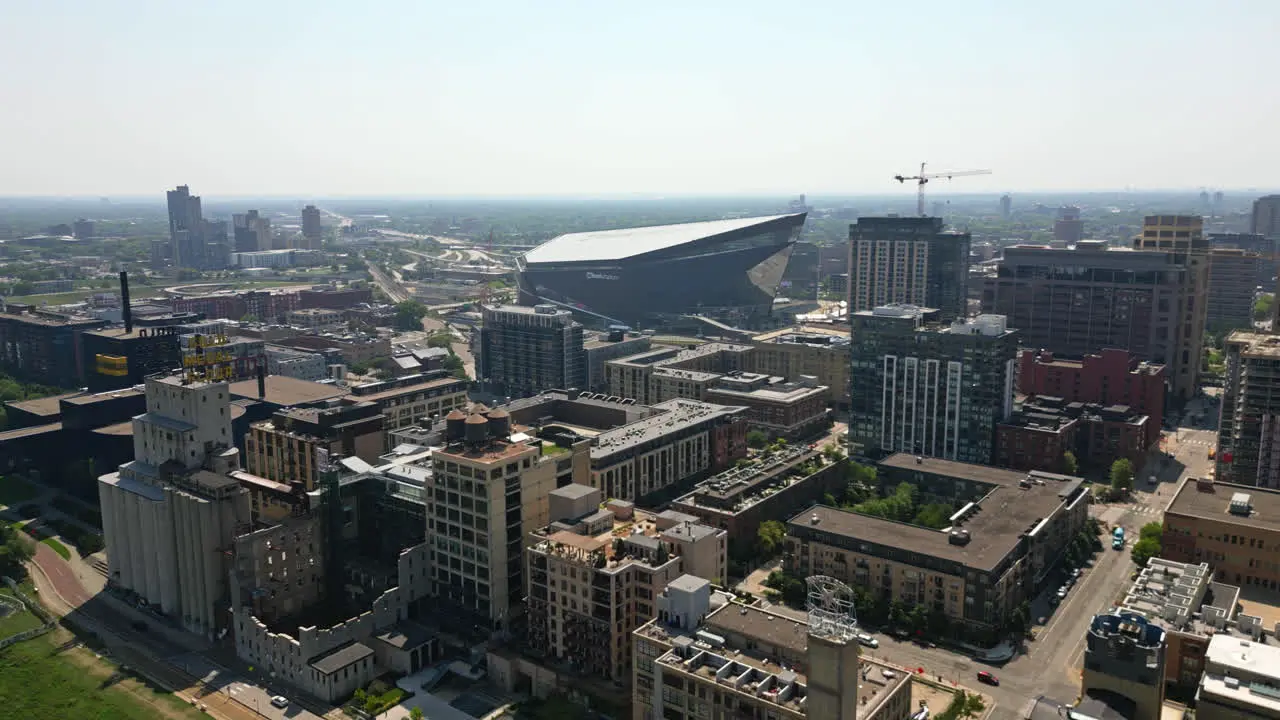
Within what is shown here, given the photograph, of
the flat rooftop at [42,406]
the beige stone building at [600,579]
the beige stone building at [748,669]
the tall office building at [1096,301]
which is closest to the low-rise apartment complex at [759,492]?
the beige stone building at [600,579]

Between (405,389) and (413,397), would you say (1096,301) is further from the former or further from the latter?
(405,389)

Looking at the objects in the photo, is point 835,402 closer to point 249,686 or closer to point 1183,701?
point 1183,701

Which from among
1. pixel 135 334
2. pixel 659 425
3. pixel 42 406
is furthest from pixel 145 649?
pixel 135 334

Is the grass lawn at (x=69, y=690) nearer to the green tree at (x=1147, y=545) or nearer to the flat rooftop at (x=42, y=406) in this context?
the flat rooftop at (x=42, y=406)

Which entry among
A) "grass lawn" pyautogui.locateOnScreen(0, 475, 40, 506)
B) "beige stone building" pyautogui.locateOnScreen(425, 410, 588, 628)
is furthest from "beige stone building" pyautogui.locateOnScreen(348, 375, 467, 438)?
"grass lawn" pyautogui.locateOnScreen(0, 475, 40, 506)

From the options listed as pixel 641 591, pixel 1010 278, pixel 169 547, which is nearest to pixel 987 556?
pixel 641 591
